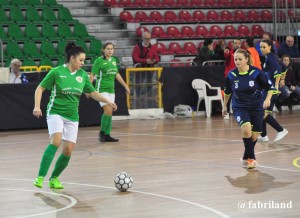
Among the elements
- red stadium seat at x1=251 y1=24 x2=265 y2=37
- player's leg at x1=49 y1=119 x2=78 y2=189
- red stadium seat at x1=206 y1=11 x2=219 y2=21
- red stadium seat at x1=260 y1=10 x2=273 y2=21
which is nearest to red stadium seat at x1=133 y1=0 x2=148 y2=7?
red stadium seat at x1=206 y1=11 x2=219 y2=21

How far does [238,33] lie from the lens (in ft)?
93.3

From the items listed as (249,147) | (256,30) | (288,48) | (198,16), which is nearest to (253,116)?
(249,147)

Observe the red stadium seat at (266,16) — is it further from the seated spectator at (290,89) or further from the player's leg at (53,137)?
the player's leg at (53,137)

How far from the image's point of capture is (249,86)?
1163 cm

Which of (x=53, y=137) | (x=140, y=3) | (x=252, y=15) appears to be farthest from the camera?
(x=252, y=15)

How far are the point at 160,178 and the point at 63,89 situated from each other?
173cm

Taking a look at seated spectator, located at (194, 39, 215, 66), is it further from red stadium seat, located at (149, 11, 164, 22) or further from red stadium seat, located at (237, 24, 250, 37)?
red stadium seat, located at (237, 24, 250, 37)

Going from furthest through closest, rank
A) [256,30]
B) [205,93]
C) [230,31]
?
[256,30]
[230,31]
[205,93]

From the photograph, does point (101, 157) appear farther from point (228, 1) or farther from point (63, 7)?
point (228, 1)

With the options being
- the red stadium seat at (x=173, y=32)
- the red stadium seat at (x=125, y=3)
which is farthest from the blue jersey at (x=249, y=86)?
the red stadium seat at (x=125, y=3)

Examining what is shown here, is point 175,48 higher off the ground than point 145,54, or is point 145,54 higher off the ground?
point 145,54

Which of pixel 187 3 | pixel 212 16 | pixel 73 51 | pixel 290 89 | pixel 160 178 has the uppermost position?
pixel 187 3

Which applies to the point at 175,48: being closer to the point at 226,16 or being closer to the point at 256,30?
the point at 226,16

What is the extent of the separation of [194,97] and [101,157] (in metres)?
9.81
